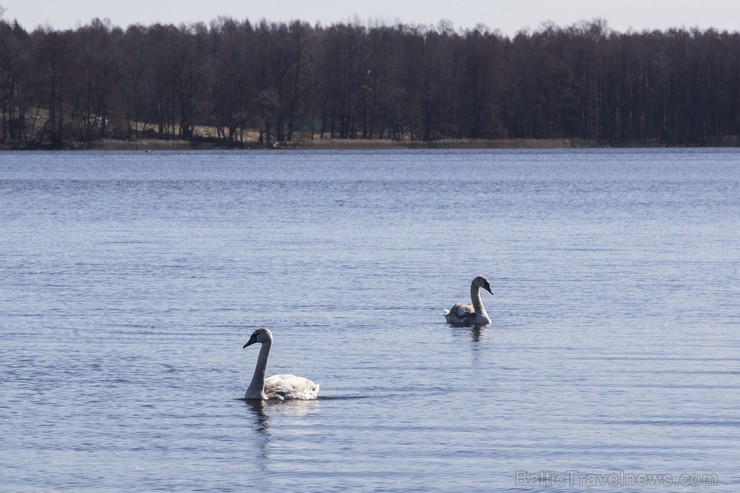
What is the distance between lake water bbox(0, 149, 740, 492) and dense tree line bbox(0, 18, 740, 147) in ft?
288

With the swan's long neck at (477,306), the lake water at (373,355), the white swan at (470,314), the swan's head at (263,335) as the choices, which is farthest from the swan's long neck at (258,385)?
the swan's long neck at (477,306)

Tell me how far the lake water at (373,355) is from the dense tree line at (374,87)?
288ft

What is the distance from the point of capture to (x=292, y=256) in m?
34.7

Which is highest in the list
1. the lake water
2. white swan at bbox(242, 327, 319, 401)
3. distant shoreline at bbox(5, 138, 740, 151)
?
distant shoreline at bbox(5, 138, 740, 151)

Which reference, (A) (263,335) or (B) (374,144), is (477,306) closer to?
(A) (263,335)

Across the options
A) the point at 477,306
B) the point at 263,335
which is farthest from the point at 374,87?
the point at 263,335

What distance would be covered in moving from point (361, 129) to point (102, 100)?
31775 millimetres

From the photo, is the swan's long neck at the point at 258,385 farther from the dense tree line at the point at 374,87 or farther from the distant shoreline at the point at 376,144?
the distant shoreline at the point at 376,144

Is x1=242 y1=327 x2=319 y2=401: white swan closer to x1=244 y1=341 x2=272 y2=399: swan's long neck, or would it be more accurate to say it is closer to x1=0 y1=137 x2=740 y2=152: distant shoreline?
x1=244 y1=341 x2=272 y2=399: swan's long neck

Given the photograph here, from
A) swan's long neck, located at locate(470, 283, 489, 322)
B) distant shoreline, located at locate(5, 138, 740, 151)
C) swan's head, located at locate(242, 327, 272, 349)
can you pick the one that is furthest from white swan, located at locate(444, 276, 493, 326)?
distant shoreline, located at locate(5, 138, 740, 151)

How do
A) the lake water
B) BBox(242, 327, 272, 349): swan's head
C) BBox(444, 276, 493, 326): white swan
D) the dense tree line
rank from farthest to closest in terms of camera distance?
the dense tree line
BBox(444, 276, 493, 326): white swan
BBox(242, 327, 272, 349): swan's head
the lake water

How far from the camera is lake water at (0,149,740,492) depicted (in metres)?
13.8

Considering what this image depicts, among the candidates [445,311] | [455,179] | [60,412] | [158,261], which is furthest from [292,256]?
[455,179]

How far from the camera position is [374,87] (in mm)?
144750
